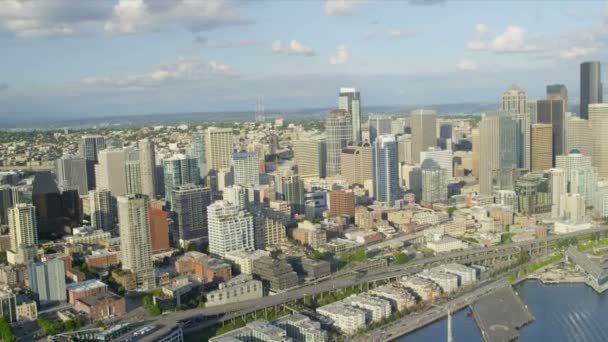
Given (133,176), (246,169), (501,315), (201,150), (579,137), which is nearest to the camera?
(501,315)

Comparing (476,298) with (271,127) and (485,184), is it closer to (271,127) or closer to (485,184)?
(485,184)

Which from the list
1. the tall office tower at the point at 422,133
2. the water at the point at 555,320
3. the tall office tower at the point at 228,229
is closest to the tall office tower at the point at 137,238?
the tall office tower at the point at 228,229

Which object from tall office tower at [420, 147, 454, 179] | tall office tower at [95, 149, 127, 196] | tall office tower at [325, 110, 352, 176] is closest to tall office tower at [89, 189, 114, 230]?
tall office tower at [95, 149, 127, 196]

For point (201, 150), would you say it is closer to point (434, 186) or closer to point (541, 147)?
point (434, 186)

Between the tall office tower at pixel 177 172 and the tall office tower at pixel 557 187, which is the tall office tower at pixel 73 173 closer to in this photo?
the tall office tower at pixel 177 172

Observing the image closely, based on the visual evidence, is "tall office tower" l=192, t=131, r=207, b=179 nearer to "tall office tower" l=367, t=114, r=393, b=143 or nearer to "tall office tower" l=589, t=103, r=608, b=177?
"tall office tower" l=367, t=114, r=393, b=143

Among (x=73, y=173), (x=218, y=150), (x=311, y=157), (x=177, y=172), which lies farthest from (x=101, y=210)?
(x=311, y=157)
